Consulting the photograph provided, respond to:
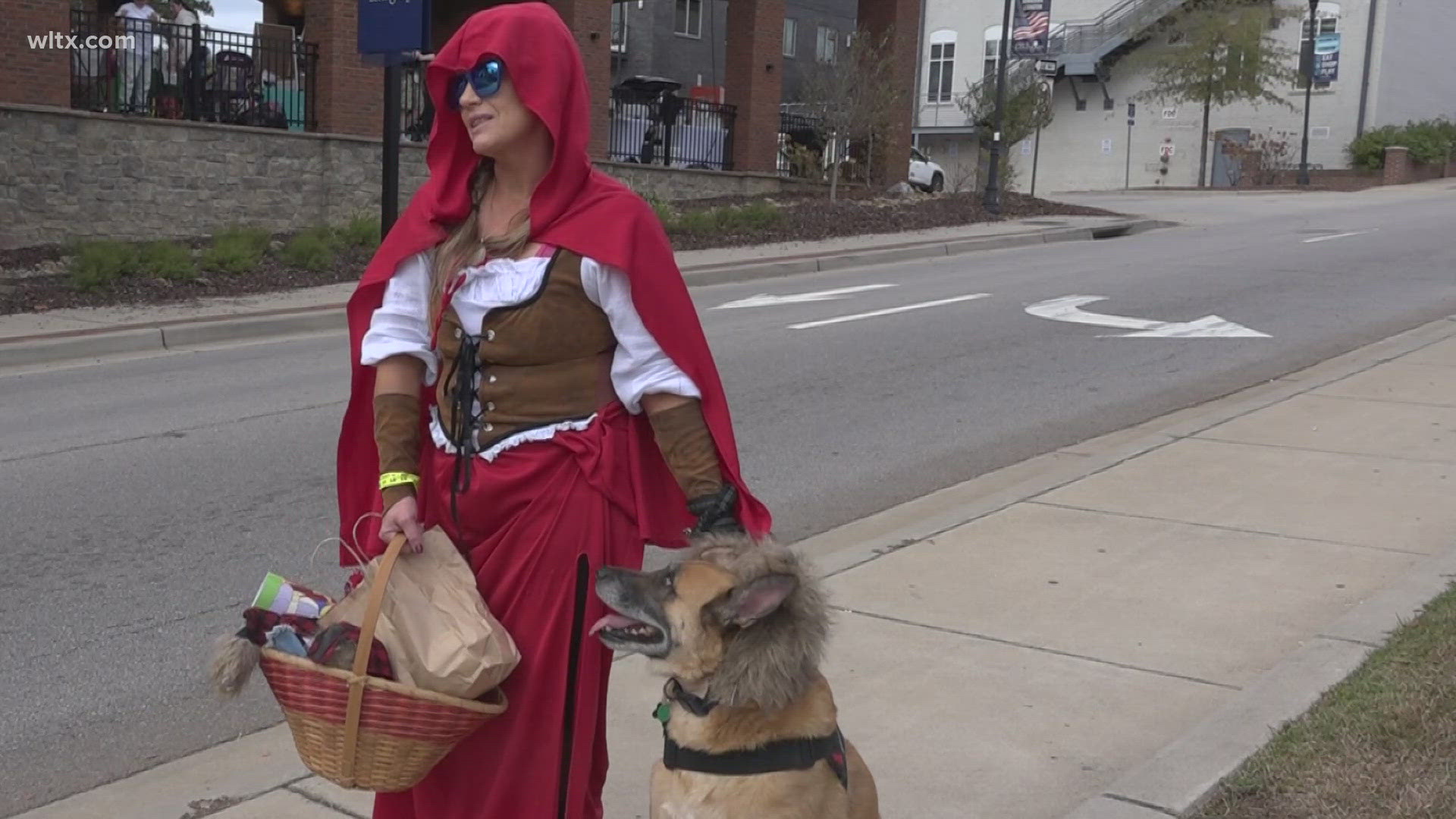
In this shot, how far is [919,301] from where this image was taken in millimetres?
15781

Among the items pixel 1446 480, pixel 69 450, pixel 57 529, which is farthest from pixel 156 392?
pixel 1446 480

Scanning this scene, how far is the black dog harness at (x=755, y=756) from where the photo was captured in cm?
288

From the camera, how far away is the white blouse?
3012 millimetres

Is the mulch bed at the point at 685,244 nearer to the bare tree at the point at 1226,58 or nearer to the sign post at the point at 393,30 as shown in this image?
the sign post at the point at 393,30

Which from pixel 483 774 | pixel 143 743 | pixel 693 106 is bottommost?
pixel 143 743

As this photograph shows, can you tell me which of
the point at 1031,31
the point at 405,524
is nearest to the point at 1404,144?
the point at 1031,31

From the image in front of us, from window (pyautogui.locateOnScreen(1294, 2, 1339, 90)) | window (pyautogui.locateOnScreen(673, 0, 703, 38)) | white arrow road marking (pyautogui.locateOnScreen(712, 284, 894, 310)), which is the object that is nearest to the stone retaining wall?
white arrow road marking (pyautogui.locateOnScreen(712, 284, 894, 310))

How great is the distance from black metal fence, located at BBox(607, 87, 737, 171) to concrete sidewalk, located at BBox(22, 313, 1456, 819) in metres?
17.3

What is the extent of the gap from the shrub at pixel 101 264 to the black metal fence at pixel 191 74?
315cm

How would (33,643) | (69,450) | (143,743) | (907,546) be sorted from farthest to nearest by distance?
(69,450)
(907,546)
(33,643)
(143,743)

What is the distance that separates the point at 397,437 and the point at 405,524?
0.21 metres

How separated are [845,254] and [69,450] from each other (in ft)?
43.1

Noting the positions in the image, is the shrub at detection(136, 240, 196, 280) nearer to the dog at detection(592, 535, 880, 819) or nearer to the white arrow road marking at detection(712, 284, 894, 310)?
the white arrow road marking at detection(712, 284, 894, 310)

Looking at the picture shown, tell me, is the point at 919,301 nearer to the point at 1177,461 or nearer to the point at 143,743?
the point at 1177,461
